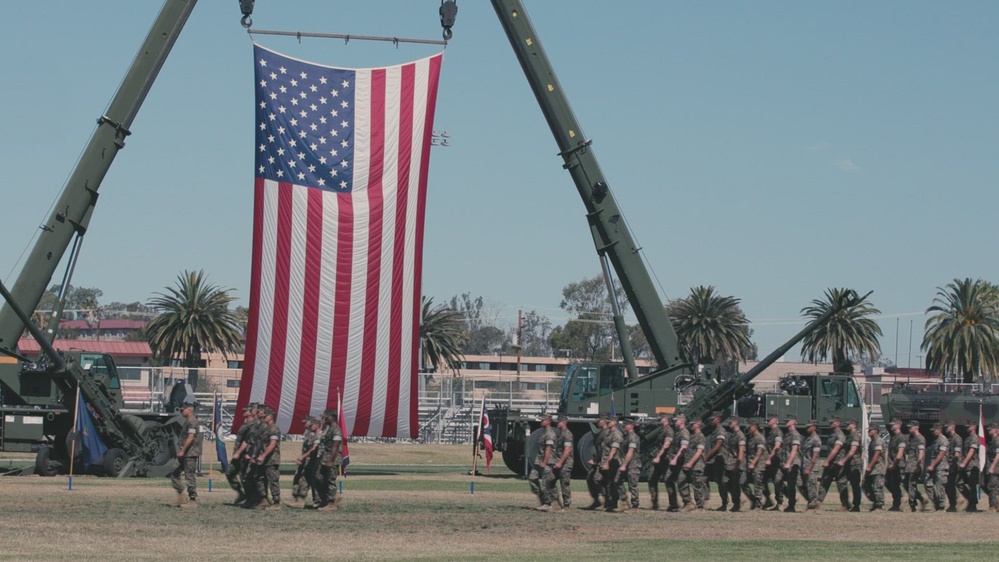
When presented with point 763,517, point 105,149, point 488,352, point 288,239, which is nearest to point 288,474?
point 288,239

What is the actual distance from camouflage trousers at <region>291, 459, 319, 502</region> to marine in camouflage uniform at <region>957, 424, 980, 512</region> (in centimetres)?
1207

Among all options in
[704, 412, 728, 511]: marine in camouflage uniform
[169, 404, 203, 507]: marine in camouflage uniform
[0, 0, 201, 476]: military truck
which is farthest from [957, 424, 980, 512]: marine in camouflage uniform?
[0, 0, 201, 476]: military truck

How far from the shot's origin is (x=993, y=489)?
83.3ft

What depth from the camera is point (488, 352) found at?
141625 millimetres

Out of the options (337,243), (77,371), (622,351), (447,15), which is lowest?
(77,371)

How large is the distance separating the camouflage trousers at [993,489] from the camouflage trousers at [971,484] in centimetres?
29

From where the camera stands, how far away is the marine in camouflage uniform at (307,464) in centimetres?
2166

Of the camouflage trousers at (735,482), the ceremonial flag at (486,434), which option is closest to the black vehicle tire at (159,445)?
the ceremonial flag at (486,434)

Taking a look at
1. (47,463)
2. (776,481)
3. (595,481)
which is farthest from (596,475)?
(47,463)

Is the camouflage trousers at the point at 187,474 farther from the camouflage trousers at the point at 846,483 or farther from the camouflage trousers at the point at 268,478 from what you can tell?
the camouflage trousers at the point at 846,483

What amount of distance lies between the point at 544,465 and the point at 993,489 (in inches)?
356

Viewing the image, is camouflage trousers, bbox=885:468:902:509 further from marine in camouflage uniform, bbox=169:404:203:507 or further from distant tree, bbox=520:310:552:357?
distant tree, bbox=520:310:552:357

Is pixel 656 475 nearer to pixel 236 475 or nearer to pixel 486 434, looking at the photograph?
pixel 236 475

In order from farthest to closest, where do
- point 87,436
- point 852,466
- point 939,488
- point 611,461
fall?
point 87,436
point 939,488
point 852,466
point 611,461
